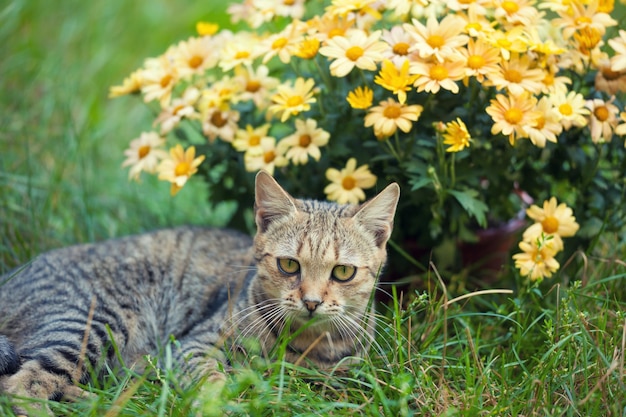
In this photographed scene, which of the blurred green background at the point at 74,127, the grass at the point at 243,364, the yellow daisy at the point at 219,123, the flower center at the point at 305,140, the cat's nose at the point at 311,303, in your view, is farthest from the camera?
the blurred green background at the point at 74,127

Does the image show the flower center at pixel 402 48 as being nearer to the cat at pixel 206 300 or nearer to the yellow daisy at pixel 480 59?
the yellow daisy at pixel 480 59

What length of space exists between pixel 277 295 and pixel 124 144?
3.00m

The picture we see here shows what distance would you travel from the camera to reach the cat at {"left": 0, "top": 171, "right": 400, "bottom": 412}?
2.75 meters

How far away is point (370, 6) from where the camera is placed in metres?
3.22

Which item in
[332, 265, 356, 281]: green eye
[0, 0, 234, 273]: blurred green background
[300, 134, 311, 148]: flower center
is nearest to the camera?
[332, 265, 356, 281]: green eye

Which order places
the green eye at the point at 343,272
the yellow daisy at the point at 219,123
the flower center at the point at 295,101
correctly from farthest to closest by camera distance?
1. the yellow daisy at the point at 219,123
2. the flower center at the point at 295,101
3. the green eye at the point at 343,272

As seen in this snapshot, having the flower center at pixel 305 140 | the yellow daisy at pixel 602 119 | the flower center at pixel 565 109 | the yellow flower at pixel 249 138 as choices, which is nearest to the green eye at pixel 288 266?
the flower center at pixel 305 140

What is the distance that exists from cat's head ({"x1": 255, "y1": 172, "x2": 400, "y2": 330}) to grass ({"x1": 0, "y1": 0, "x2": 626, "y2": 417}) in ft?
0.66

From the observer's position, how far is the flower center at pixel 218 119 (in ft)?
11.4

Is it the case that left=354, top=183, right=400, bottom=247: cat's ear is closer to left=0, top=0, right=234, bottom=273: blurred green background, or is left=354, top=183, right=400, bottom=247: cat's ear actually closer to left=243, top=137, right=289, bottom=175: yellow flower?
left=243, top=137, right=289, bottom=175: yellow flower

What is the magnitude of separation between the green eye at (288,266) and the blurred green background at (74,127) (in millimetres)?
1307

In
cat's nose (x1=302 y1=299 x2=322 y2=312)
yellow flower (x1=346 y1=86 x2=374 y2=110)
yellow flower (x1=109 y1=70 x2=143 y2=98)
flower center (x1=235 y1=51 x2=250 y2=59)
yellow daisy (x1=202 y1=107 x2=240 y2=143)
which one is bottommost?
cat's nose (x1=302 y1=299 x2=322 y2=312)

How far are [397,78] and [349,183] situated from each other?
586 millimetres

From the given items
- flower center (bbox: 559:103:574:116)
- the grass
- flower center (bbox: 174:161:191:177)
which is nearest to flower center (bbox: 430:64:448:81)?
flower center (bbox: 559:103:574:116)
